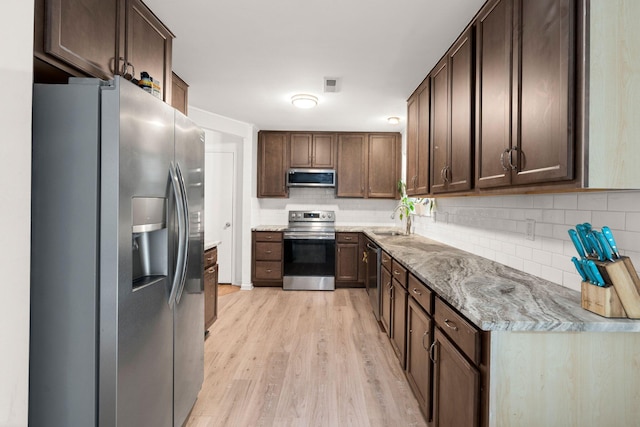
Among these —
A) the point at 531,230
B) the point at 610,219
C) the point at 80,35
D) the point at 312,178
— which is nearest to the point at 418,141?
the point at 531,230

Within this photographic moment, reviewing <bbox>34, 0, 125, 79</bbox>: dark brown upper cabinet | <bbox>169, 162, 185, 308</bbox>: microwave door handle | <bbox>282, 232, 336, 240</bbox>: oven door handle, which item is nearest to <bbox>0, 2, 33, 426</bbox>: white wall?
<bbox>34, 0, 125, 79</bbox>: dark brown upper cabinet

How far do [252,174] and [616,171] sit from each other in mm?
4192

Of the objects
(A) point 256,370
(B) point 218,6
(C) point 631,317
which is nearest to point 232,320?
(A) point 256,370

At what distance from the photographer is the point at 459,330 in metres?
1.28

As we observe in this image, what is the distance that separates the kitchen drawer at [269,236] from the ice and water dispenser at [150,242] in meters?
3.18

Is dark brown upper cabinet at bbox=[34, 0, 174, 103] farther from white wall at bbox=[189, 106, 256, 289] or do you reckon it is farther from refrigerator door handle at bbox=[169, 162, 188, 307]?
white wall at bbox=[189, 106, 256, 289]

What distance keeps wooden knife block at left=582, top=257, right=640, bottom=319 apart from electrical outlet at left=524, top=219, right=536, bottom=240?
77 cm

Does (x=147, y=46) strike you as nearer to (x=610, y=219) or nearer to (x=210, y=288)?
(x=210, y=288)

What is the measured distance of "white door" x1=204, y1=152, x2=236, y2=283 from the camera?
4883mm

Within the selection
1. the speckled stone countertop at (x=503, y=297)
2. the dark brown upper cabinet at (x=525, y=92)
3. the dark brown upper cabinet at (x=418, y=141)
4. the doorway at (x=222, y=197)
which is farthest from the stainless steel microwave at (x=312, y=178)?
the dark brown upper cabinet at (x=525, y=92)

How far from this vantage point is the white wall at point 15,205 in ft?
3.04

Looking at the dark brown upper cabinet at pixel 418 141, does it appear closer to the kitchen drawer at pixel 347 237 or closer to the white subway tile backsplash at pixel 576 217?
the white subway tile backsplash at pixel 576 217

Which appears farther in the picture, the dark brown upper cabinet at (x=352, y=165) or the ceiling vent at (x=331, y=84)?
the dark brown upper cabinet at (x=352, y=165)

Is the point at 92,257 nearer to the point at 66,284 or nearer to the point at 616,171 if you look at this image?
the point at 66,284
